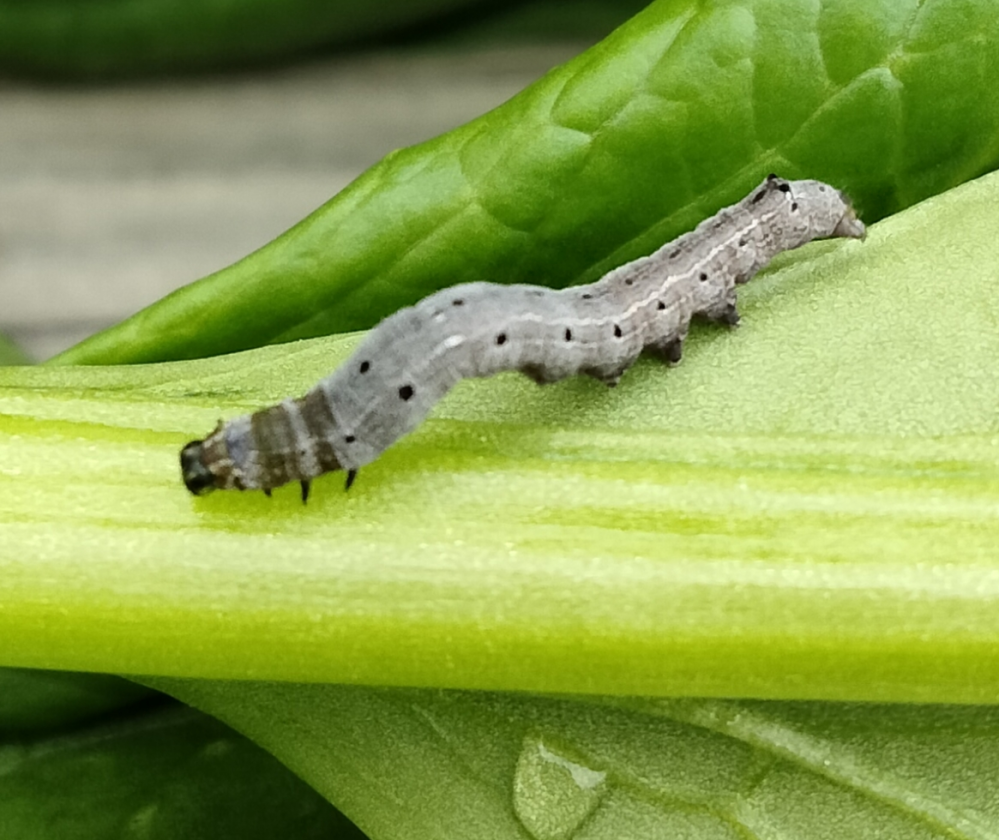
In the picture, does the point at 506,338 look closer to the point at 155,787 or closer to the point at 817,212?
the point at 817,212

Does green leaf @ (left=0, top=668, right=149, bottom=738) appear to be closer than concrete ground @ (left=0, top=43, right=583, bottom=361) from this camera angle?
Yes

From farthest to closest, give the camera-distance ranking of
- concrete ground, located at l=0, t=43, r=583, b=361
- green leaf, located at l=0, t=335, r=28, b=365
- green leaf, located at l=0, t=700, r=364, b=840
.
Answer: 1. concrete ground, located at l=0, t=43, r=583, b=361
2. green leaf, located at l=0, t=335, r=28, b=365
3. green leaf, located at l=0, t=700, r=364, b=840

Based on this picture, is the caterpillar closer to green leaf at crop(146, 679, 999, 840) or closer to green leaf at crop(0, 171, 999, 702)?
green leaf at crop(0, 171, 999, 702)

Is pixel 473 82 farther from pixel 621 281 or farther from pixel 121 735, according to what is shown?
pixel 121 735

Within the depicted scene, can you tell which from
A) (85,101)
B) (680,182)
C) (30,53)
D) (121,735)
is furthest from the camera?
(85,101)

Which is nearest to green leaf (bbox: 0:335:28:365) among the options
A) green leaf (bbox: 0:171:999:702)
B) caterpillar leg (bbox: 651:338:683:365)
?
green leaf (bbox: 0:171:999:702)

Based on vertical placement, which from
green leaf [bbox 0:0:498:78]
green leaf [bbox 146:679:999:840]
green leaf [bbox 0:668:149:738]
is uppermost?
green leaf [bbox 0:0:498:78]

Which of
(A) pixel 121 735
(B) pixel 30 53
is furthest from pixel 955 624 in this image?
(B) pixel 30 53
